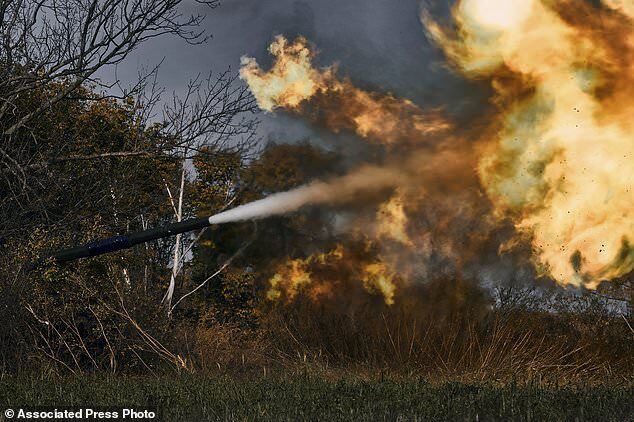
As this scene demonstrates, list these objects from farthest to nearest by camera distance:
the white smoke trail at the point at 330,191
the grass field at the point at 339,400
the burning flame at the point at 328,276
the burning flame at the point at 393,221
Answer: the burning flame at the point at 328,276 < the burning flame at the point at 393,221 < the white smoke trail at the point at 330,191 < the grass field at the point at 339,400

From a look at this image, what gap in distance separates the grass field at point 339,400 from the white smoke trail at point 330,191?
3.28 metres

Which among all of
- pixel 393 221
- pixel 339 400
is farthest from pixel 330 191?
pixel 339 400

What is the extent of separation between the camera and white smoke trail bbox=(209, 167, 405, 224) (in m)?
11.3

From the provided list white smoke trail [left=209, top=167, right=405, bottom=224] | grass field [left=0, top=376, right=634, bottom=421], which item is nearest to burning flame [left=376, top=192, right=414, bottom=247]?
white smoke trail [left=209, top=167, right=405, bottom=224]

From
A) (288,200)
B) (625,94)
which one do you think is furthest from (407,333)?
(625,94)

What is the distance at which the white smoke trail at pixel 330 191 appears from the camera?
11.3 m

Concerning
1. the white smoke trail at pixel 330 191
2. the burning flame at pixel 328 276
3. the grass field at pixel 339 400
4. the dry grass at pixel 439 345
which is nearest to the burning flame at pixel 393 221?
the white smoke trail at pixel 330 191

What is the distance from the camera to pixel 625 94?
1088cm

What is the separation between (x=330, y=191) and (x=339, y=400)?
6.20m

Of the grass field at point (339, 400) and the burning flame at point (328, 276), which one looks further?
the burning flame at point (328, 276)

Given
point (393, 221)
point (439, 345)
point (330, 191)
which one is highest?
point (330, 191)

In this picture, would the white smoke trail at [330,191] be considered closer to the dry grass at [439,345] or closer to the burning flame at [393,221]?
the burning flame at [393,221]

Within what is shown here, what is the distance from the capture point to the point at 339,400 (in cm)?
711

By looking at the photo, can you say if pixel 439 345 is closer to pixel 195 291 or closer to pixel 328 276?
pixel 328 276
